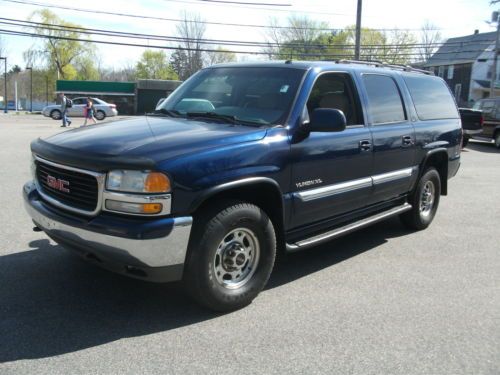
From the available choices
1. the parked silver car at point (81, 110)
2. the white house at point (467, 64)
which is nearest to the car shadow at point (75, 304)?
the parked silver car at point (81, 110)

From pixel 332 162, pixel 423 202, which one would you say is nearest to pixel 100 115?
pixel 423 202

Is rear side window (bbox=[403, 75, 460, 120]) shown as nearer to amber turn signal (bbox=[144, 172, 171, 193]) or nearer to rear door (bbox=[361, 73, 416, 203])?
rear door (bbox=[361, 73, 416, 203])

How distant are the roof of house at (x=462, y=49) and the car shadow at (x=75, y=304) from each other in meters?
54.3

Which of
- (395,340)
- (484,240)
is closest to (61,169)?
(395,340)

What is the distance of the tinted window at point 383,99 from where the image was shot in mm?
5008

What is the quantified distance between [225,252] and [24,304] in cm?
159

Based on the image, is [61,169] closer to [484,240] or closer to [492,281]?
[492,281]

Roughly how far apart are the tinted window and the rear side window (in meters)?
0.44

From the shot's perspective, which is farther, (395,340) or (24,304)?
(24,304)

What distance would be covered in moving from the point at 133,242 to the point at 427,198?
4598 millimetres

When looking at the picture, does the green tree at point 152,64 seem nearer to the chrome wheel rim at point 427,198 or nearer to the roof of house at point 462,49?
the roof of house at point 462,49

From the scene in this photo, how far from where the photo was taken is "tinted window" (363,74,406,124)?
5.01m

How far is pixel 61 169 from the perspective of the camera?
356 centimetres

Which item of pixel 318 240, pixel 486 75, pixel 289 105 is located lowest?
pixel 318 240
